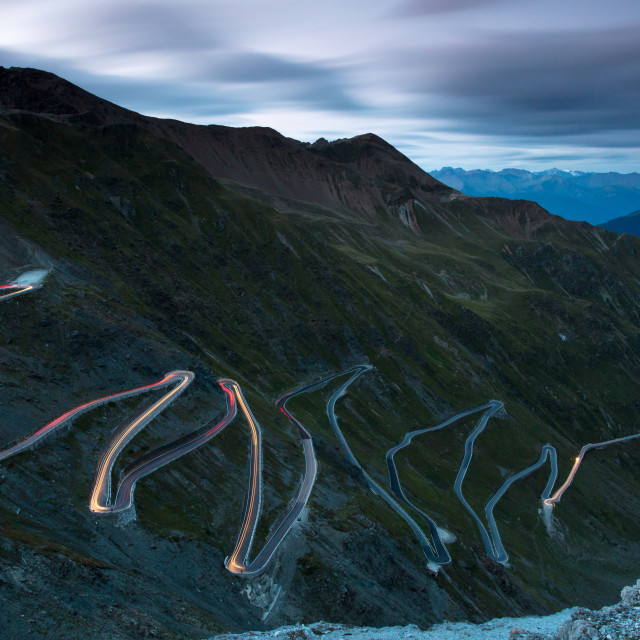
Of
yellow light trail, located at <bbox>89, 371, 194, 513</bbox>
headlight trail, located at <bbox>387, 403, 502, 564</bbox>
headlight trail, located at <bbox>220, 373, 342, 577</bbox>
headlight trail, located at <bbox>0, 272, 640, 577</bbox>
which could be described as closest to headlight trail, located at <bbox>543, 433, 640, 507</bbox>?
headlight trail, located at <bbox>0, 272, 640, 577</bbox>

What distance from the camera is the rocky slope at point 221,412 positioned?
47.8m

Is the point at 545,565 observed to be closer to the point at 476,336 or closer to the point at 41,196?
the point at 476,336

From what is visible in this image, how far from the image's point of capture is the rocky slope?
4775cm

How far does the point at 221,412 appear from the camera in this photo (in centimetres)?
8106

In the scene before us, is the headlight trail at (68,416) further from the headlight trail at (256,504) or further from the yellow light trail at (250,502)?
the headlight trail at (256,504)

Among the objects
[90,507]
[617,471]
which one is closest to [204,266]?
[90,507]

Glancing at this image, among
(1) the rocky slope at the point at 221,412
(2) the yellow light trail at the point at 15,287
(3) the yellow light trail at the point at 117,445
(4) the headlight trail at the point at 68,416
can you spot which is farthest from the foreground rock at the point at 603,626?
(2) the yellow light trail at the point at 15,287

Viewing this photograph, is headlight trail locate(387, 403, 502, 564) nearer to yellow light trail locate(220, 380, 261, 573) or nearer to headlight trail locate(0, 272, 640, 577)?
headlight trail locate(0, 272, 640, 577)

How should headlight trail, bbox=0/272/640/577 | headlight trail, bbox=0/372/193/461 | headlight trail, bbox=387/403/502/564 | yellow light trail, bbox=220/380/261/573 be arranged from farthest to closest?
headlight trail, bbox=387/403/502/564
headlight trail, bbox=0/272/640/577
headlight trail, bbox=0/372/193/461
yellow light trail, bbox=220/380/261/573

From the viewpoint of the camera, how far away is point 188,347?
106875 mm

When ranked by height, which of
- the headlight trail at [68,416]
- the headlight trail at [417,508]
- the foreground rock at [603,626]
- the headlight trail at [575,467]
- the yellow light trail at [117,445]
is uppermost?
the headlight trail at [68,416]

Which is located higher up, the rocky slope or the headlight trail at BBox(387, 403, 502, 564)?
the rocky slope

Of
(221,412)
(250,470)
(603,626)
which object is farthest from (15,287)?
(603,626)

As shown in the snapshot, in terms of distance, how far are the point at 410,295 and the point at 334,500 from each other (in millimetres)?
131749
